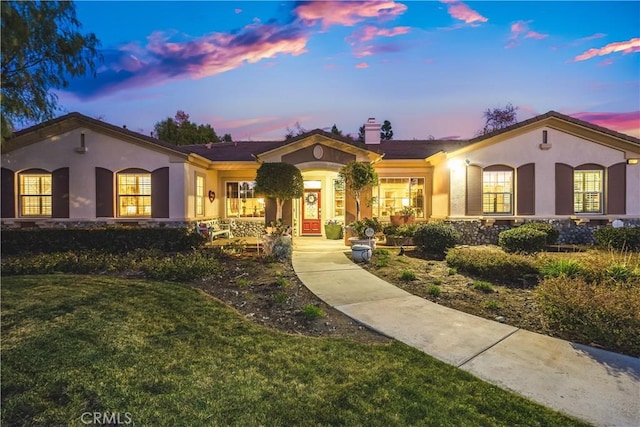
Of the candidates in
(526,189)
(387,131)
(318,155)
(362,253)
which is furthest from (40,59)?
(387,131)

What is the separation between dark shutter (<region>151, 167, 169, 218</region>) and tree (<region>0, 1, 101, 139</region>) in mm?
4846

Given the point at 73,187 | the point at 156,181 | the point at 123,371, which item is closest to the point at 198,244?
the point at 156,181

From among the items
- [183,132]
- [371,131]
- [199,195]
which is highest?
[183,132]

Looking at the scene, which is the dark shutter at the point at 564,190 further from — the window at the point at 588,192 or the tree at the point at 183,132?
the tree at the point at 183,132

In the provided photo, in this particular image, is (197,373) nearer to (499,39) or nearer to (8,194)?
(499,39)

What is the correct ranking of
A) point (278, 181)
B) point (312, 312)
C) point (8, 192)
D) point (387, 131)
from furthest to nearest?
point (387, 131) → point (8, 192) → point (278, 181) → point (312, 312)

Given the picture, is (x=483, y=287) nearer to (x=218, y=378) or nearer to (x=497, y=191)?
(x=218, y=378)

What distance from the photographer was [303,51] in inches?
473

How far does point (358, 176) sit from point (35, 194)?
528 inches

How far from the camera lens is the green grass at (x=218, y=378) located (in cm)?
300

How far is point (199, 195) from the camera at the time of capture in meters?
14.9

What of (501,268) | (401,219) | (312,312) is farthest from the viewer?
(401,219)

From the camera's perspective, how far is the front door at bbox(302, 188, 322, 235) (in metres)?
16.1

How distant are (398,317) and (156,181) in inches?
470
